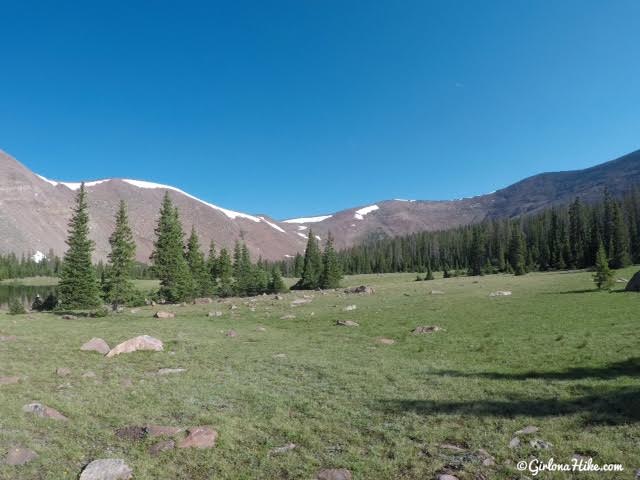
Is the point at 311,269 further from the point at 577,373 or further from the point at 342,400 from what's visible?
the point at 342,400

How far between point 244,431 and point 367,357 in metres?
10.3

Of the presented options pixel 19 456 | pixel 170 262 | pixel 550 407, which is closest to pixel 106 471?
pixel 19 456

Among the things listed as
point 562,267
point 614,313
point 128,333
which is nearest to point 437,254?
point 562,267

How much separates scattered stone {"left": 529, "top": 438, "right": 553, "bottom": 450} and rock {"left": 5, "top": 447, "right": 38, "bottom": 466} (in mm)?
10962

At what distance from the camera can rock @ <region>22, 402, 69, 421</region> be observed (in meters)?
10.3

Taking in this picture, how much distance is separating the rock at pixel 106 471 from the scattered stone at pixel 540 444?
28.4 feet

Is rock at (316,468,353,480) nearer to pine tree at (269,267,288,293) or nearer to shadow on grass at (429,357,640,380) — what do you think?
shadow on grass at (429,357,640,380)

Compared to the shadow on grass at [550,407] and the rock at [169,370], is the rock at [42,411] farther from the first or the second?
the shadow on grass at [550,407]

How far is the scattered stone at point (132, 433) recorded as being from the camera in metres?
9.27

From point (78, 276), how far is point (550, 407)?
1782 inches

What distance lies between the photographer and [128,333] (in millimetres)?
26188

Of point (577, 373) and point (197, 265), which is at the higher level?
point (197, 265)

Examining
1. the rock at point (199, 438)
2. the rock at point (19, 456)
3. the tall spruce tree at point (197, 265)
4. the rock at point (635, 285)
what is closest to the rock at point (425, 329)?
the rock at point (199, 438)

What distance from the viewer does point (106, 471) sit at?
7496 mm
